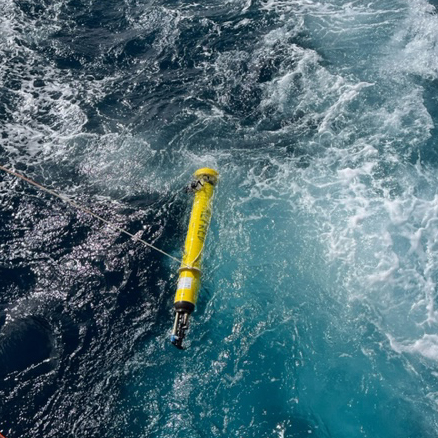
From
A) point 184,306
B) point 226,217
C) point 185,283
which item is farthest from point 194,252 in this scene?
point 226,217

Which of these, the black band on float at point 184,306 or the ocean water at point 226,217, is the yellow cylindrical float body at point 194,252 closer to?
the black band on float at point 184,306

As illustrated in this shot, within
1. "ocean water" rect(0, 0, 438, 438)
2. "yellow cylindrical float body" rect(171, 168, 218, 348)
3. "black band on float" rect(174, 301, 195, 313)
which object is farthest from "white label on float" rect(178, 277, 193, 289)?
"ocean water" rect(0, 0, 438, 438)

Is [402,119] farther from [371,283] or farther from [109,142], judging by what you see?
[109,142]

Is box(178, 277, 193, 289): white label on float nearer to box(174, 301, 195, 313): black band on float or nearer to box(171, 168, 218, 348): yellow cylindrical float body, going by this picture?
box(171, 168, 218, 348): yellow cylindrical float body

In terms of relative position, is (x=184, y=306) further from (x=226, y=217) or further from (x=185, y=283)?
(x=226, y=217)

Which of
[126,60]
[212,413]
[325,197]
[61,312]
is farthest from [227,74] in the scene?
[212,413]

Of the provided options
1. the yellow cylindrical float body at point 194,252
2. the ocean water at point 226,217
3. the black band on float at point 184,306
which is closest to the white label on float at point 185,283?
the yellow cylindrical float body at point 194,252
